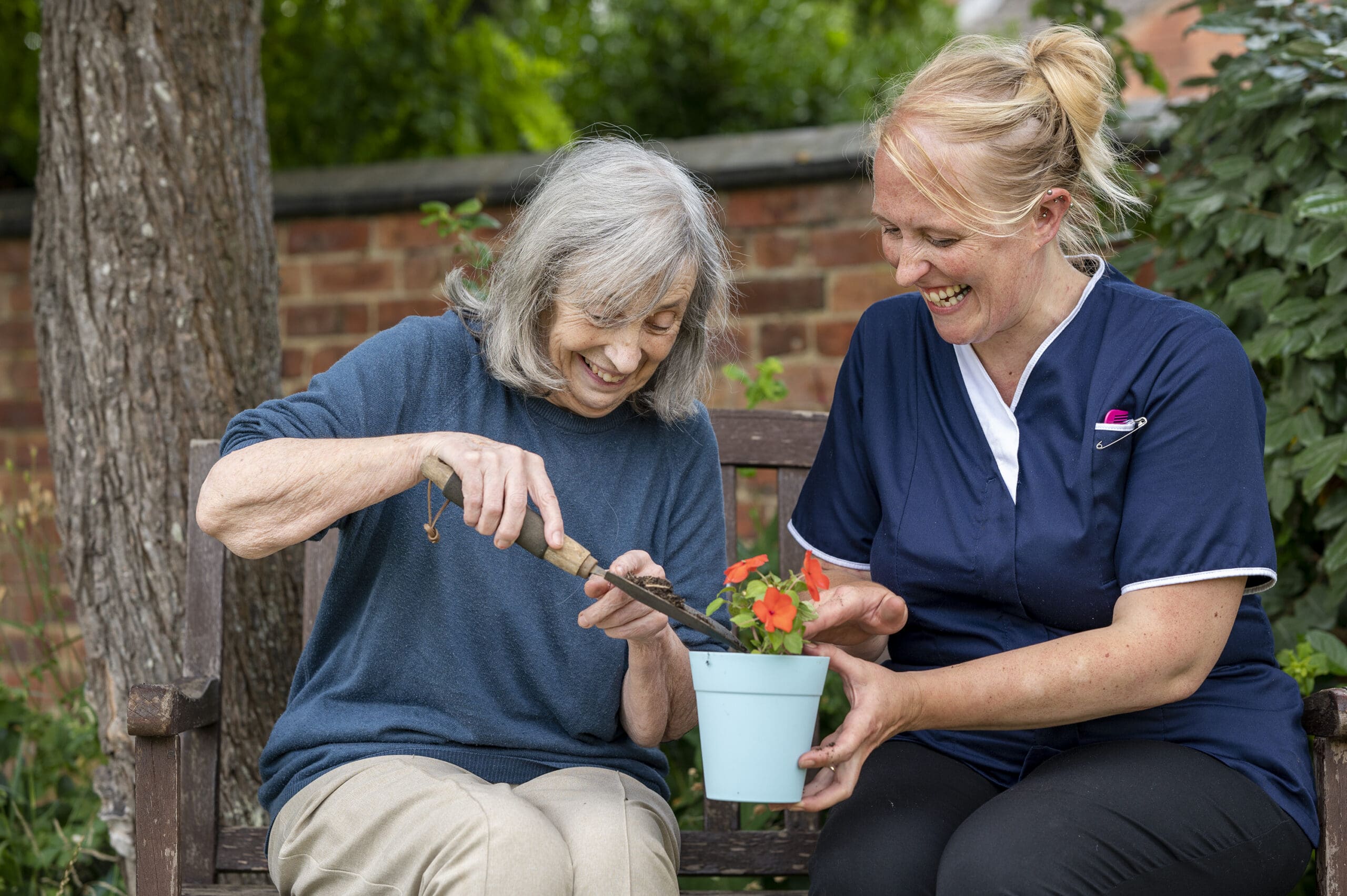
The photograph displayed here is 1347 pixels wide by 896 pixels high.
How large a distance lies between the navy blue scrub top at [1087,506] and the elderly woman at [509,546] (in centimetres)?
34

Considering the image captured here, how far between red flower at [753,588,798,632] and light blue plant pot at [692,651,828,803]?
38 millimetres

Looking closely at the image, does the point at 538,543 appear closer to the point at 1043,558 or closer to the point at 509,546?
the point at 509,546

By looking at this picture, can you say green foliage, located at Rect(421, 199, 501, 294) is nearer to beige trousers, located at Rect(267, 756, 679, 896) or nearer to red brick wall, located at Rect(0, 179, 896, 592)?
red brick wall, located at Rect(0, 179, 896, 592)

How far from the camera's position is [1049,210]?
1.93 metres

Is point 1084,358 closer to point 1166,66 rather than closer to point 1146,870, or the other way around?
point 1146,870

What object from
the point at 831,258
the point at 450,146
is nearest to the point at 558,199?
the point at 831,258

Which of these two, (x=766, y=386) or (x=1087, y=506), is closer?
(x=1087, y=506)

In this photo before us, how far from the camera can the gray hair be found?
1.92m

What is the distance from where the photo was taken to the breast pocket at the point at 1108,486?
73.2 inches

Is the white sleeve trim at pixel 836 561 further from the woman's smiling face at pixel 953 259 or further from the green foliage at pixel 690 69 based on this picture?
the green foliage at pixel 690 69

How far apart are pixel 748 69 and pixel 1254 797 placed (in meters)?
4.14

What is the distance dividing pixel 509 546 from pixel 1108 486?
848 mm

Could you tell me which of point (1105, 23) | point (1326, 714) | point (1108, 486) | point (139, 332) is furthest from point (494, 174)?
point (1326, 714)

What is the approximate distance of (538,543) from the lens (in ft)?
5.50
